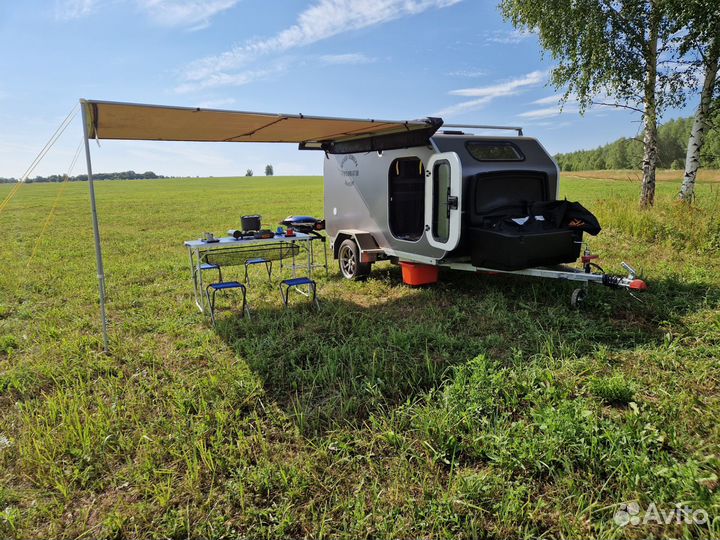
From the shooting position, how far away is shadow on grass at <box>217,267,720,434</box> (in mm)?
3900

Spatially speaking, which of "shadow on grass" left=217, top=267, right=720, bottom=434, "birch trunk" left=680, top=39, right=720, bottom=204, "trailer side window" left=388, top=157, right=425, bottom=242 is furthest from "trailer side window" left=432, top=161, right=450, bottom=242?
"birch trunk" left=680, top=39, right=720, bottom=204

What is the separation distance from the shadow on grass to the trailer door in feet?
2.98

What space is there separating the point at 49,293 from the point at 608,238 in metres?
10.8

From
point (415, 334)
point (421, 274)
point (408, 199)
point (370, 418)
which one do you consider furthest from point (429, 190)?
point (370, 418)

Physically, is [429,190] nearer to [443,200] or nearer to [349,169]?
[443,200]

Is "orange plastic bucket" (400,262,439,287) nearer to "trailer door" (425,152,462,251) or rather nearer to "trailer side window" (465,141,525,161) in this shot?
"trailer door" (425,152,462,251)

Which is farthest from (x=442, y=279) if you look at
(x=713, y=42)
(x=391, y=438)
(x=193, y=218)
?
(x=193, y=218)

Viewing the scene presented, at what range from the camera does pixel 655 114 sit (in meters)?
11.1

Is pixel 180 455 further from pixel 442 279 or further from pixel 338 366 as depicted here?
pixel 442 279

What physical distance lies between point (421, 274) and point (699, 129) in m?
8.39

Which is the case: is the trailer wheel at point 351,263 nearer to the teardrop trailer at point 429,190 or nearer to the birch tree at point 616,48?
the teardrop trailer at point 429,190

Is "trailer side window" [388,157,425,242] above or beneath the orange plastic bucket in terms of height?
above

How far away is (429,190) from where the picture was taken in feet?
20.1

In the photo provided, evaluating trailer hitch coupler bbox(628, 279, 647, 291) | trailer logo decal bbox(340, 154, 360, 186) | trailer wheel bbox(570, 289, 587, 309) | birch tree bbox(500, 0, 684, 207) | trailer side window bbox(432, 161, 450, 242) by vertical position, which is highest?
birch tree bbox(500, 0, 684, 207)
